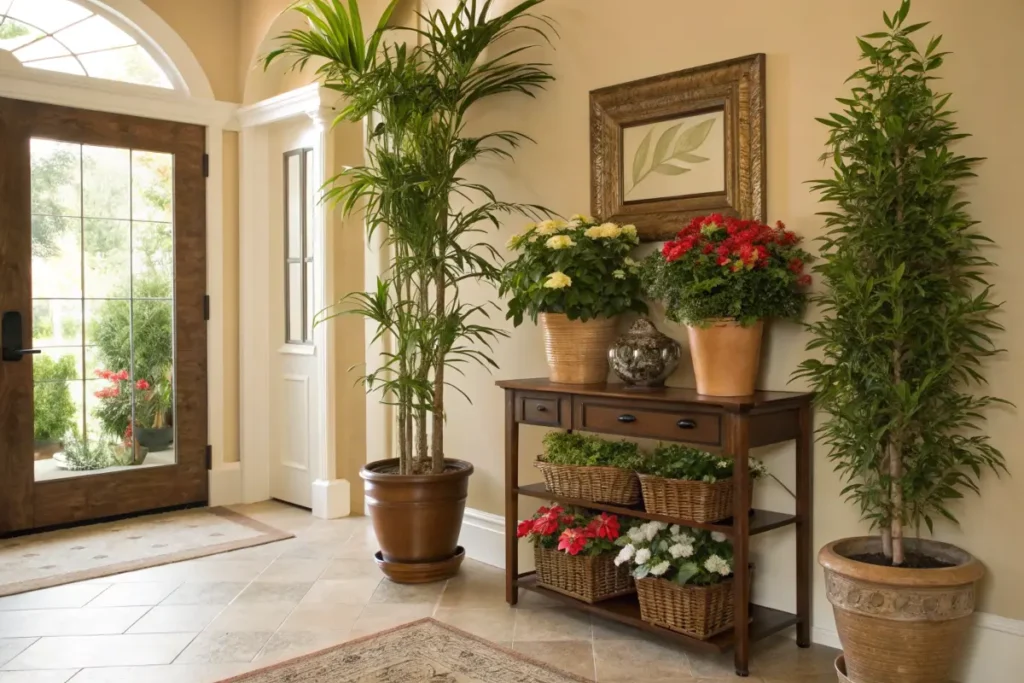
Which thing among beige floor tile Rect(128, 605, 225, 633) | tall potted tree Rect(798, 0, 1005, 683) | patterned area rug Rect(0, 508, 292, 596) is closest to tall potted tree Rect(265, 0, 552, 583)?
beige floor tile Rect(128, 605, 225, 633)

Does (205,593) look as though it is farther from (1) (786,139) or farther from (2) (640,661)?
(1) (786,139)

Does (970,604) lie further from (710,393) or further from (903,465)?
(710,393)

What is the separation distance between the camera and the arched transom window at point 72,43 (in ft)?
14.1

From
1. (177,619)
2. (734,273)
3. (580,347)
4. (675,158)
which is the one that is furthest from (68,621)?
(675,158)

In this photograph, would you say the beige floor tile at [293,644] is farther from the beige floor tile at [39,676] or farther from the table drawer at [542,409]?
the table drawer at [542,409]

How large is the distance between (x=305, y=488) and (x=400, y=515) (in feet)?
5.14

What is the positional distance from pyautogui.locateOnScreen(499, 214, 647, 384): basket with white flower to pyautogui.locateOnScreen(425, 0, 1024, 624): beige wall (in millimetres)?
233

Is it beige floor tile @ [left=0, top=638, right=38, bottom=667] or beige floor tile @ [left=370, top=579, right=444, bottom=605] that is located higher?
beige floor tile @ [left=370, top=579, right=444, bottom=605]

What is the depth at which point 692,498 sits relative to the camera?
8.79ft

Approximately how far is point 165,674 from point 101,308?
2.49 metres

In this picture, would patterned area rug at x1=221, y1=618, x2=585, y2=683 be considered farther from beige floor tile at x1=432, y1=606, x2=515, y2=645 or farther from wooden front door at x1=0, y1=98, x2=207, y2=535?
wooden front door at x1=0, y1=98, x2=207, y2=535

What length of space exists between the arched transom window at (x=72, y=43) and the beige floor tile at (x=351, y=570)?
109 inches

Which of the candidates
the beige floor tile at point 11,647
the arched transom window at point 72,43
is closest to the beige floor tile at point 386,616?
the beige floor tile at point 11,647

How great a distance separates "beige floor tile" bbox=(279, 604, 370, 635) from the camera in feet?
9.93
